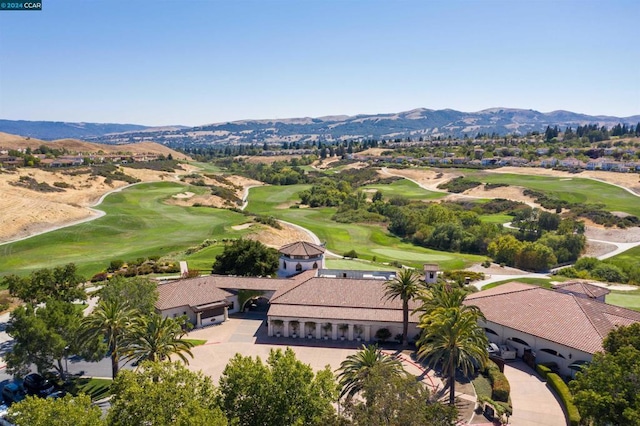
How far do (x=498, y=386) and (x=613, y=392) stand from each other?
10.9 m

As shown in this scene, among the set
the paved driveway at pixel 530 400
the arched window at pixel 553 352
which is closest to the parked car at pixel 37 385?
the paved driveway at pixel 530 400

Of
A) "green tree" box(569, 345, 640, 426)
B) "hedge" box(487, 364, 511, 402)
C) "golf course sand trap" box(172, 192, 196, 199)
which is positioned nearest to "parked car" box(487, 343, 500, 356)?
"hedge" box(487, 364, 511, 402)

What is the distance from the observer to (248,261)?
60469 mm

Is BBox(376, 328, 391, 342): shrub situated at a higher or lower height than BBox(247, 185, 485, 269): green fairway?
higher

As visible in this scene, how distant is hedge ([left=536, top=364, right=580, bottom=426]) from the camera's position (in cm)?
3110

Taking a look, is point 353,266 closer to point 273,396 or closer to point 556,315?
point 556,315

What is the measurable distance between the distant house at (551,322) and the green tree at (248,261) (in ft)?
85.2

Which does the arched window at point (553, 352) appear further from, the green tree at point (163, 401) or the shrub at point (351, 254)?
the shrub at point (351, 254)

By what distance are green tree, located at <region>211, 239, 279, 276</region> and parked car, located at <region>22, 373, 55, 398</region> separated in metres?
27.8

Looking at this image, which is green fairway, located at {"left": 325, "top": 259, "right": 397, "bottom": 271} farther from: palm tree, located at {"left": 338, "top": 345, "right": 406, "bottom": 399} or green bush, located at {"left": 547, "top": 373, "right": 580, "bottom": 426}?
palm tree, located at {"left": 338, "top": 345, "right": 406, "bottom": 399}

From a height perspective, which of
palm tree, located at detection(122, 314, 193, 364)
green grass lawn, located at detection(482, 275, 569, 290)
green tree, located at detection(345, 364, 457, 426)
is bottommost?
green grass lawn, located at detection(482, 275, 569, 290)

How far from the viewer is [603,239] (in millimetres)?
104562

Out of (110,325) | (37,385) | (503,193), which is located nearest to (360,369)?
(110,325)

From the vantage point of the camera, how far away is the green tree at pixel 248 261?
2373 inches
